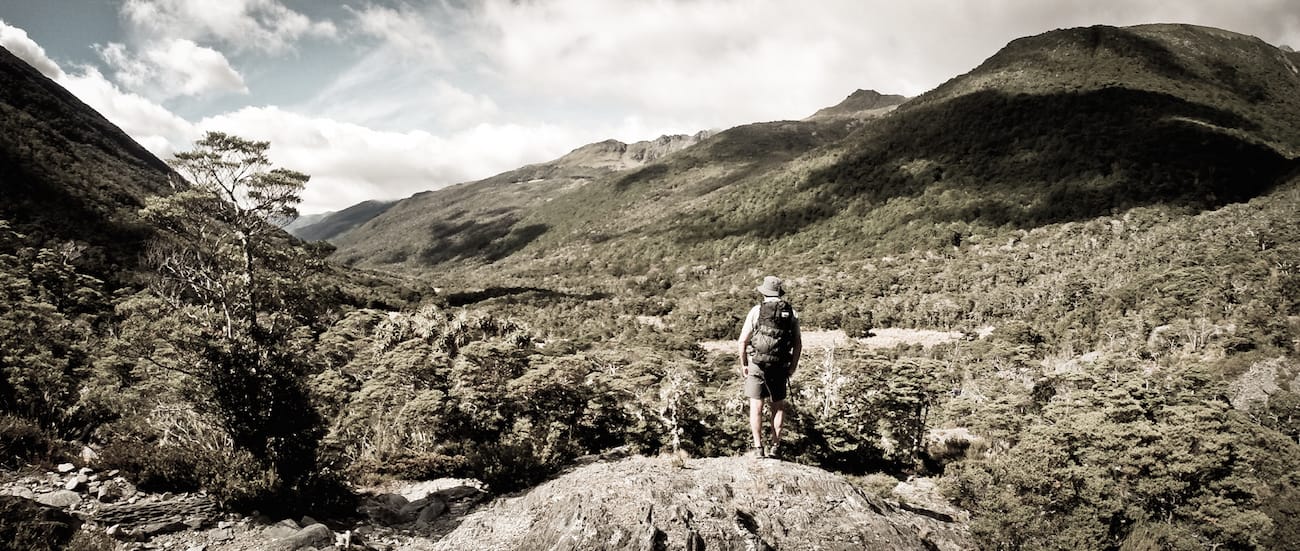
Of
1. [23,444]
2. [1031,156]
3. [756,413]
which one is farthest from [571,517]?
[1031,156]

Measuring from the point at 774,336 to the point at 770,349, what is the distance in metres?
0.19

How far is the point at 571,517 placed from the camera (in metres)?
6.95

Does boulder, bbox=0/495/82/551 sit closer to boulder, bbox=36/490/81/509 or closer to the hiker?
boulder, bbox=36/490/81/509

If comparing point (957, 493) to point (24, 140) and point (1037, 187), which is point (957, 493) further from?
point (1037, 187)

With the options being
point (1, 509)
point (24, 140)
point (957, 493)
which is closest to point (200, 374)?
point (1, 509)

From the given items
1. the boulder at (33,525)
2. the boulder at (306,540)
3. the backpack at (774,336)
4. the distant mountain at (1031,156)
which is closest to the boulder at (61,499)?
the boulder at (33,525)

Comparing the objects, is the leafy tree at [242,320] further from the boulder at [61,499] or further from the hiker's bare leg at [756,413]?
the hiker's bare leg at [756,413]

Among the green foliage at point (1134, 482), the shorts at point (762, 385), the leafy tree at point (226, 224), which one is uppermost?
the leafy tree at point (226, 224)

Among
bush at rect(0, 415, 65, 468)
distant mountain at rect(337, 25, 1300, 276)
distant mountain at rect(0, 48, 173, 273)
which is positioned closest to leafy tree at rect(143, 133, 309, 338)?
bush at rect(0, 415, 65, 468)

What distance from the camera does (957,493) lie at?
13.0 m

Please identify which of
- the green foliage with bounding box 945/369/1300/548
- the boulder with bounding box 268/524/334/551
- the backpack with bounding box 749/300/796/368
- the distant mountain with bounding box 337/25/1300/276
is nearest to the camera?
the boulder with bounding box 268/524/334/551

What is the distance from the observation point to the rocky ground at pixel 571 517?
6500 millimetres

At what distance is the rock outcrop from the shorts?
1241 millimetres

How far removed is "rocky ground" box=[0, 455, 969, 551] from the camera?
21.3 feet
